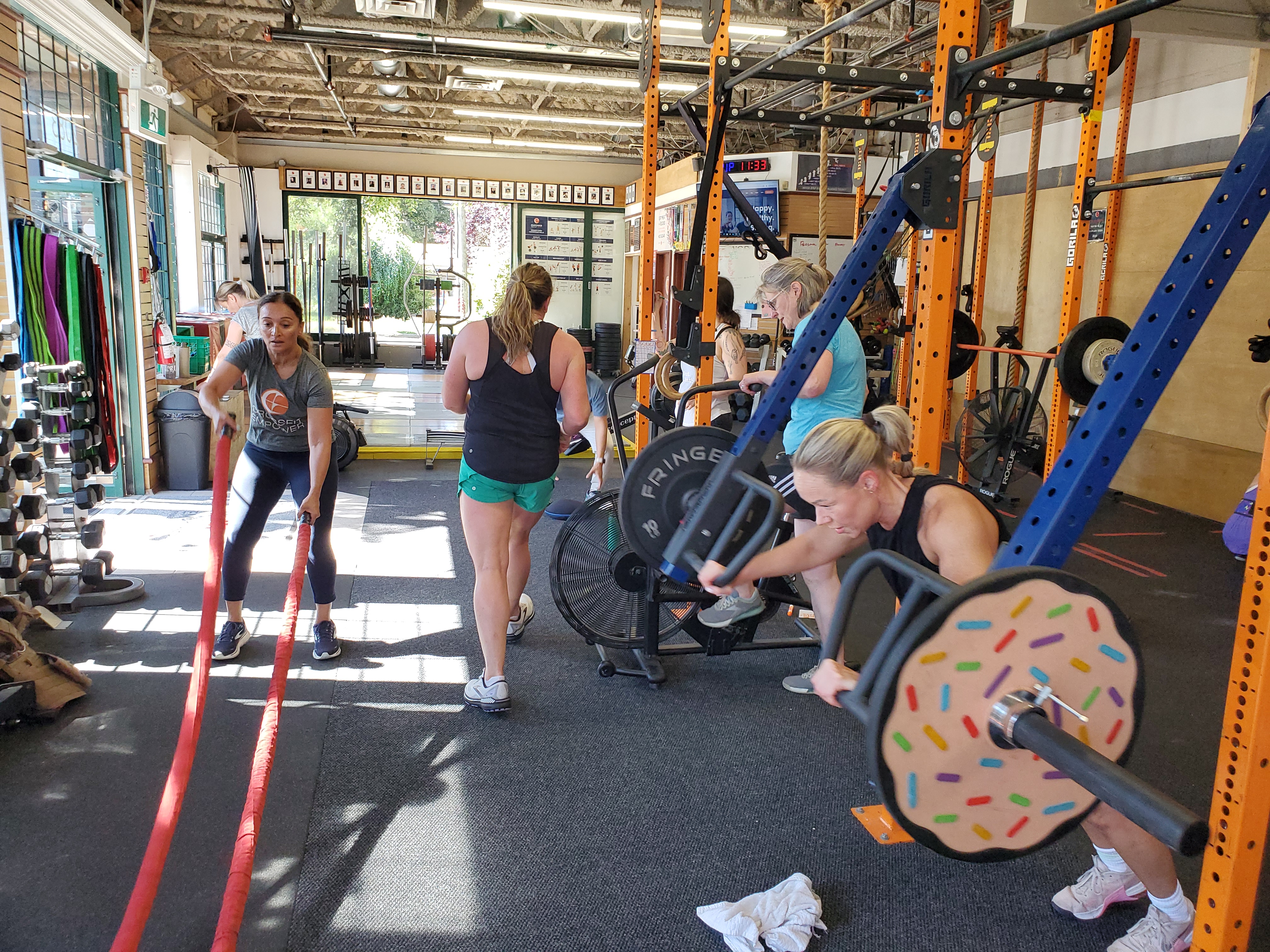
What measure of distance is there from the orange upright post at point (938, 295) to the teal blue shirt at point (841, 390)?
638 millimetres

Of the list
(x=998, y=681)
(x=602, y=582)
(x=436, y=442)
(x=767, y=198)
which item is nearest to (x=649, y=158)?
(x=602, y=582)

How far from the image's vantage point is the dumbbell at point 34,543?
354 cm

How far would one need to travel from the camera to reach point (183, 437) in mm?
6289

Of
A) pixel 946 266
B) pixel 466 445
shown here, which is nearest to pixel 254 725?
pixel 466 445

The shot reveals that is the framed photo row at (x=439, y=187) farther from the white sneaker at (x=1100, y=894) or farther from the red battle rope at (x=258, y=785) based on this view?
the white sneaker at (x=1100, y=894)

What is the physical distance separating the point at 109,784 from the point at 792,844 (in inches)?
76.7

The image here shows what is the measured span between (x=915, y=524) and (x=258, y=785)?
1.68 meters

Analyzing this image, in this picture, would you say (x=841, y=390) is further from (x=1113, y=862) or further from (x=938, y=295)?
(x=1113, y=862)

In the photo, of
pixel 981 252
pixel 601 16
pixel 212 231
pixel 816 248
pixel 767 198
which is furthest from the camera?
pixel 212 231

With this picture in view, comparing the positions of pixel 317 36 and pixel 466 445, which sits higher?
pixel 317 36

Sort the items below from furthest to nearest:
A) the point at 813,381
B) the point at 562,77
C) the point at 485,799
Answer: the point at 562,77 < the point at 813,381 < the point at 485,799

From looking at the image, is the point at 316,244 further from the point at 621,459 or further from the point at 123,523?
the point at 621,459

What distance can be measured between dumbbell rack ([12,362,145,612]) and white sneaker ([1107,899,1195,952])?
3759mm

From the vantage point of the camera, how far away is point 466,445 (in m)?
2.99
